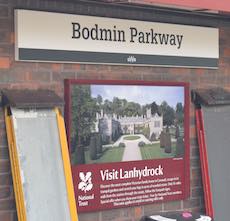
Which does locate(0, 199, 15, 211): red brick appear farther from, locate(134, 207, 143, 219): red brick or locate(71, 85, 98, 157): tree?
locate(134, 207, 143, 219): red brick

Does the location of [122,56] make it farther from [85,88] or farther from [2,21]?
[2,21]

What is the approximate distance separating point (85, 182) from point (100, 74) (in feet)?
3.48

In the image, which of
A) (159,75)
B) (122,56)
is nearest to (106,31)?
(122,56)

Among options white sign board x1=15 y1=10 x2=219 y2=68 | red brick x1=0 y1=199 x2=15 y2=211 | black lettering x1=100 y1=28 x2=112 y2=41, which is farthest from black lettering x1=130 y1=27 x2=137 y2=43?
red brick x1=0 y1=199 x2=15 y2=211

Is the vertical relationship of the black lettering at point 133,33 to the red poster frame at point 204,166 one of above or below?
above

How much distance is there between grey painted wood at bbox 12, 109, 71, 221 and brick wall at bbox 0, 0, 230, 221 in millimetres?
218

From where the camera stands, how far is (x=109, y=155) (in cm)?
661

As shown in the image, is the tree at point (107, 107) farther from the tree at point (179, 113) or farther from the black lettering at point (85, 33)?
the tree at point (179, 113)

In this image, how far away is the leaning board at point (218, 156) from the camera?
24.1ft

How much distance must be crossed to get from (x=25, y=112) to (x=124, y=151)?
126 cm

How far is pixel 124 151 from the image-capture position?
6730 mm

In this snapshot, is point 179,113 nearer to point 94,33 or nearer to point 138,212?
point 138,212

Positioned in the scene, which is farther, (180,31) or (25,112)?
(180,31)

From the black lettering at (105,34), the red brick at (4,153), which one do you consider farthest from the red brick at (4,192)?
the black lettering at (105,34)
